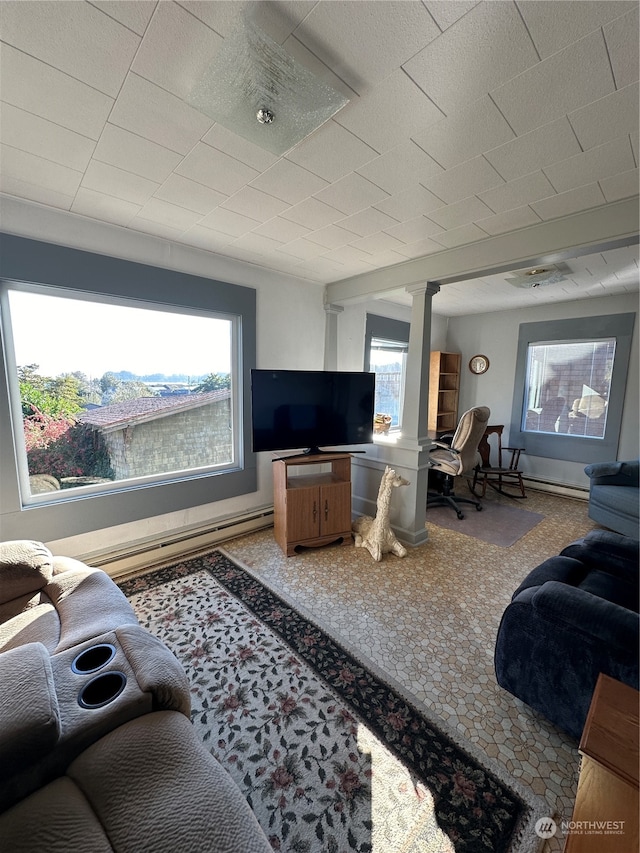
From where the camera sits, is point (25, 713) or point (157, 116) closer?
point (25, 713)

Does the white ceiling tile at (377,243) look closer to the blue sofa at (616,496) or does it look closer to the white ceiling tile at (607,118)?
the white ceiling tile at (607,118)

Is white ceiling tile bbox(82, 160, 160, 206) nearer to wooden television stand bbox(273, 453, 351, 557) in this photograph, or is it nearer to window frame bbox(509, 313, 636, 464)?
wooden television stand bbox(273, 453, 351, 557)

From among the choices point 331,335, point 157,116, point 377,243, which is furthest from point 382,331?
point 157,116

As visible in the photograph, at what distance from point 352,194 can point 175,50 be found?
99cm

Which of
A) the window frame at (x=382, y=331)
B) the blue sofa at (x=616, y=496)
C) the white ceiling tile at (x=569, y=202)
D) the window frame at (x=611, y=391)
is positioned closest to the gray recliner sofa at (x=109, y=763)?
the white ceiling tile at (x=569, y=202)

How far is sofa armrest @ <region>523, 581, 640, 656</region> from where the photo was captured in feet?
3.90

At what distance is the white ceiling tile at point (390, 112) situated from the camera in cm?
116

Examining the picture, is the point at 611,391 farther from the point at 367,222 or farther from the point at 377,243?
the point at 367,222

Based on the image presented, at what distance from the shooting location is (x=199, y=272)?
276cm

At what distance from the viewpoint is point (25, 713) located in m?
0.68

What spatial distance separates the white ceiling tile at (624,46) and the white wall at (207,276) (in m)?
2.52

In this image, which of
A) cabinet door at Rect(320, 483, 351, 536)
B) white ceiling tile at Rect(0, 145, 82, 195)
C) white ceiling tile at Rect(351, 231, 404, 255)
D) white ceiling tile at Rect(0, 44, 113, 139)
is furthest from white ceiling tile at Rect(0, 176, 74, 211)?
cabinet door at Rect(320, 483, 351, 536)

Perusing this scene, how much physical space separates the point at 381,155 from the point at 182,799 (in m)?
2.18

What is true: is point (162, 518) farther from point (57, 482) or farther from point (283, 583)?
point (283, 583)
